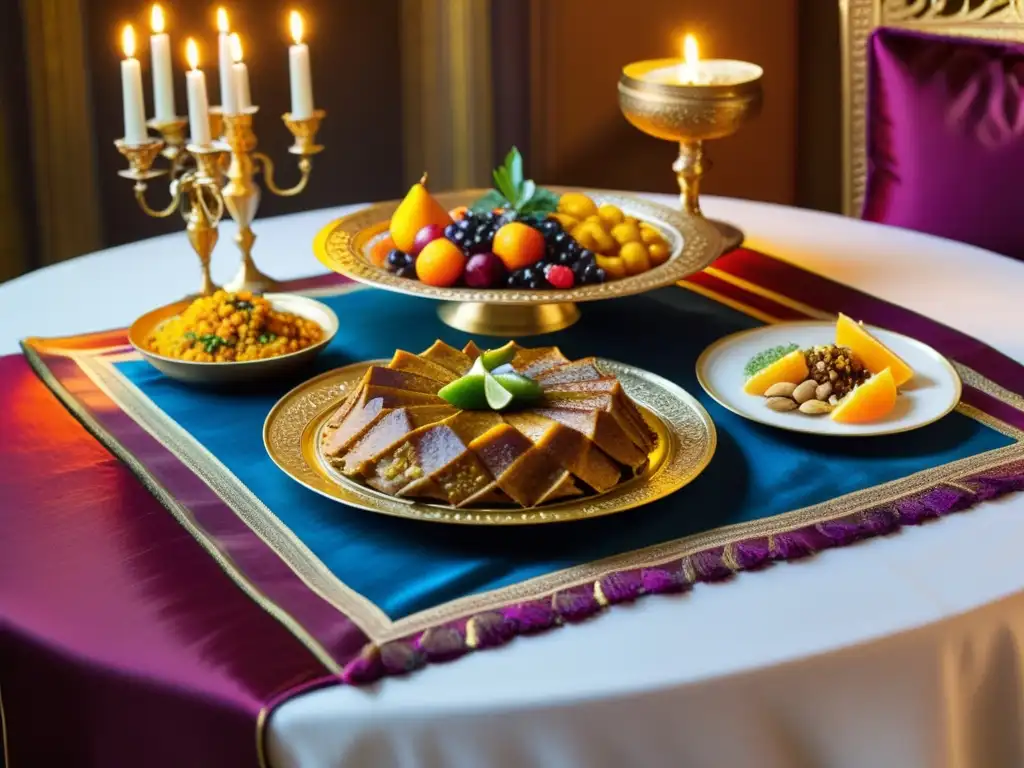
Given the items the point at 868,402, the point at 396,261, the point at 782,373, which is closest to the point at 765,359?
the point at 782,373

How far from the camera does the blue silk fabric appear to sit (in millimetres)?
1256

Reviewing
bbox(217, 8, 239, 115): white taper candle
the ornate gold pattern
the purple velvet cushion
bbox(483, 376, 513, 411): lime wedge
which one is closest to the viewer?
bbox(483, 376, 513, 411): lime wedge

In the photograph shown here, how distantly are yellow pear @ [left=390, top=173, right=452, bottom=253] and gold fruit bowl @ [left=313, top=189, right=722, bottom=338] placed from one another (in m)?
0.06

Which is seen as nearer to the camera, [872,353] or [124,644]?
[124,644]

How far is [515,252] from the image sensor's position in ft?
5.98

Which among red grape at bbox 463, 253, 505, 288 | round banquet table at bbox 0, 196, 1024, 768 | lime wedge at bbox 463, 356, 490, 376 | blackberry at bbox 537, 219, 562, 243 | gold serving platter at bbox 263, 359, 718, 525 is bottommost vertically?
round banquet table at bbox 0, 196, 1024, 768

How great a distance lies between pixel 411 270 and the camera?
1.89m

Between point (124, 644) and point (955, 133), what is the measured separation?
211cm

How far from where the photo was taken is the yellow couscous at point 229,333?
5.51 feet

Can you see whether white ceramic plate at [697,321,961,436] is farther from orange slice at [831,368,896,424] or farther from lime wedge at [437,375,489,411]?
lime wedge at [437,375,489,411]

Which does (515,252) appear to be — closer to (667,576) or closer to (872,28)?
(667,576)

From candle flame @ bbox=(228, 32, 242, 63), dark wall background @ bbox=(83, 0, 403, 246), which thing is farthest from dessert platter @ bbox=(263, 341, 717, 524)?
dark wall background @ bbox=(83, 0, 403, 246)

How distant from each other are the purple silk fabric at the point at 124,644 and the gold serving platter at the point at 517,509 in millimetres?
151

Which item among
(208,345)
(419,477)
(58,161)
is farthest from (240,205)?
(58,161)
